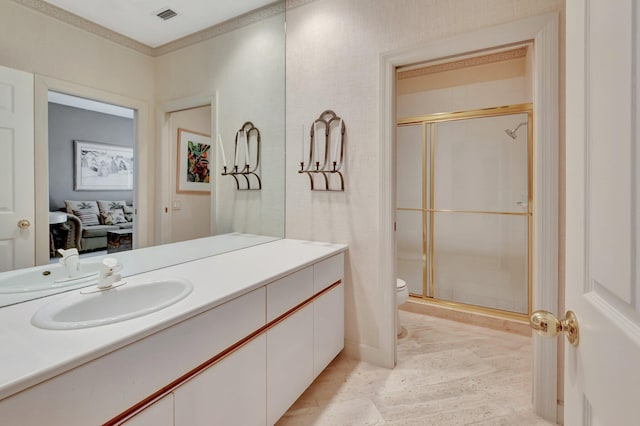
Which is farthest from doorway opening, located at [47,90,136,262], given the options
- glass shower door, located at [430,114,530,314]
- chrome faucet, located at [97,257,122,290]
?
glass shower door, located at [430,114,530,314]

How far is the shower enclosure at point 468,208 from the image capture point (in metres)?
3.01

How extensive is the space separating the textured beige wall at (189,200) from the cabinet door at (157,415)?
83 cm

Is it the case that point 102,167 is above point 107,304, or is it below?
above

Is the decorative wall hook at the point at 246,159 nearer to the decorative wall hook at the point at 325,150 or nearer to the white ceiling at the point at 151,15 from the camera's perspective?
the decorative wall hook at the point at 325,150

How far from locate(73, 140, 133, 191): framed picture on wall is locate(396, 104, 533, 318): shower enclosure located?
2918 mm

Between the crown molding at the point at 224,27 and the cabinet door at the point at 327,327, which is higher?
the crown molding at the point at 224,27

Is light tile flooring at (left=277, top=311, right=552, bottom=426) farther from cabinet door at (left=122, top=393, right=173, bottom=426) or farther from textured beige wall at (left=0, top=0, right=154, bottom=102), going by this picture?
textured beige wall at (left=0, top=0, right=154, bottom=102)

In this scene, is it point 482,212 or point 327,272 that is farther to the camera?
point 482,212

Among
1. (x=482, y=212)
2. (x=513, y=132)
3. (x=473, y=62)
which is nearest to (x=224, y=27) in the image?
(x=473, y=62)

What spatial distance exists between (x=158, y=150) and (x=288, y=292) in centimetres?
87

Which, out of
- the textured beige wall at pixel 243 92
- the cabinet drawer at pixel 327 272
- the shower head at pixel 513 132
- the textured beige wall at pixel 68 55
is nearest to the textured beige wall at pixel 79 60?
the textured beige wall at pixel 68 55

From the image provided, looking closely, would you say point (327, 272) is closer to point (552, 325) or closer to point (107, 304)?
point (107, 304)

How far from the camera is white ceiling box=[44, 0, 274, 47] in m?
1.17

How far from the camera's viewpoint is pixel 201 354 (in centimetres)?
104
